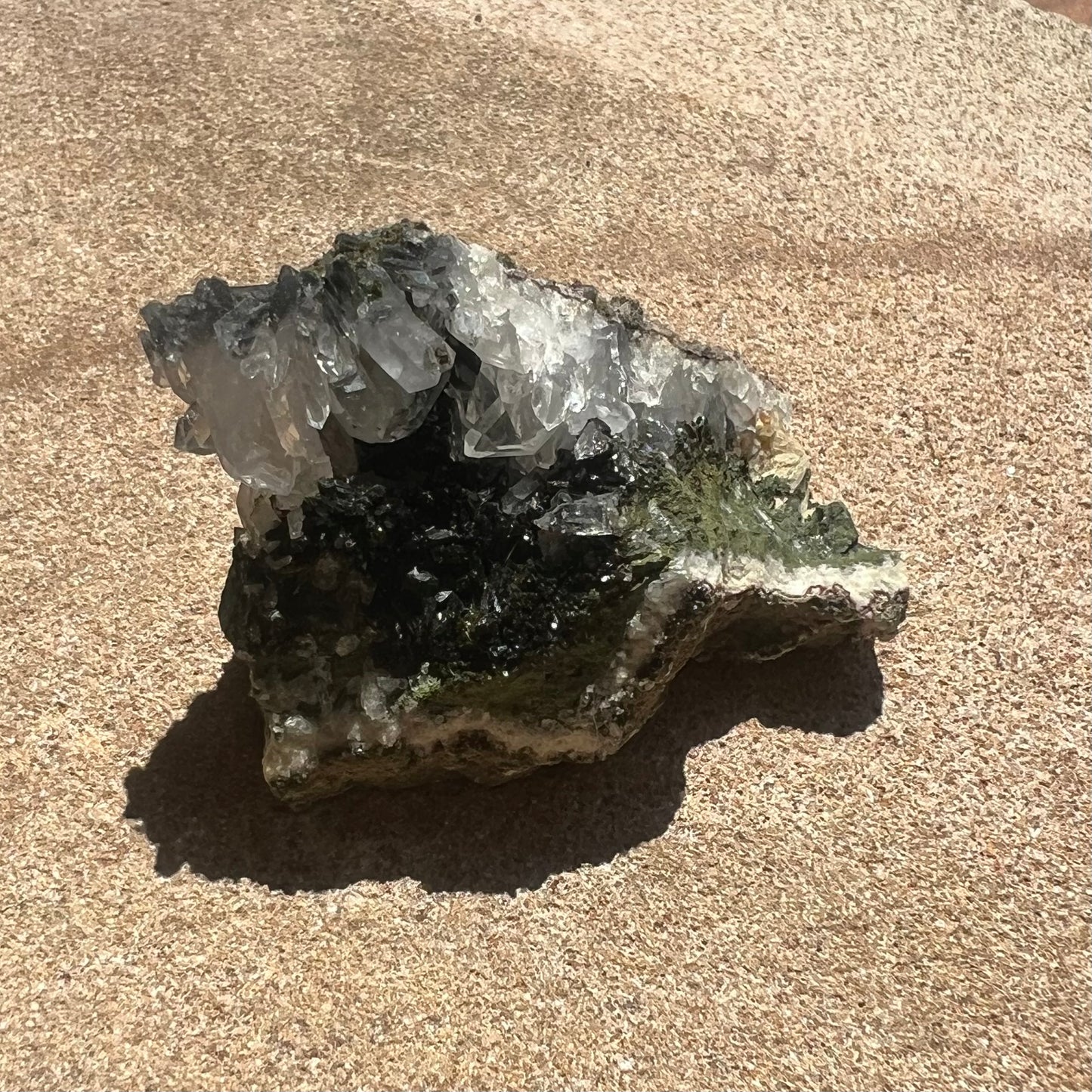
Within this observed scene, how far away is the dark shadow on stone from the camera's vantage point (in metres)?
1.54

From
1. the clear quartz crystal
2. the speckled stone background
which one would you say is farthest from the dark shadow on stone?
the clear quartz crystal

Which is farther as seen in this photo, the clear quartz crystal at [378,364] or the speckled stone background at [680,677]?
the speckled stone background at [680,677]

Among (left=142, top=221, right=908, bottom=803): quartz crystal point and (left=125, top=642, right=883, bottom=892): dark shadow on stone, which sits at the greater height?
(left=142, top=221, right=908, bottom=803): quartz crystal point

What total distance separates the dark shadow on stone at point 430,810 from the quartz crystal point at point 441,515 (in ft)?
0.26

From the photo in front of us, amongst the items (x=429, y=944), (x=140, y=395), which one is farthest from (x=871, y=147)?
(x=429, y=944)

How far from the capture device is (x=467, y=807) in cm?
159

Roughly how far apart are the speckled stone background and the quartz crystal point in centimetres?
19

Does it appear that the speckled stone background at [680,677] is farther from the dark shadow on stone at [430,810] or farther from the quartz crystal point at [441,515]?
the quartz crystal point at [441,515]

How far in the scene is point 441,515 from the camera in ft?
4.65

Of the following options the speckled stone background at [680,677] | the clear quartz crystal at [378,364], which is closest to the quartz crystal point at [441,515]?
the clear quartz crystal at [378,364]

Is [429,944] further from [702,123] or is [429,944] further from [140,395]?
[702,123]

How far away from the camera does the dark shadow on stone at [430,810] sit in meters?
1.54

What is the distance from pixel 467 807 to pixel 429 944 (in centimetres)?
19

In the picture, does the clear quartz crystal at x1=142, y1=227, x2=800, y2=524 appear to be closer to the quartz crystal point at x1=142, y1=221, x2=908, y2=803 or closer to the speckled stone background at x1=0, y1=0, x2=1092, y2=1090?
the quartz crystal point at x1=142, y1=221, x2=908, y2=803
